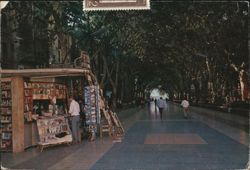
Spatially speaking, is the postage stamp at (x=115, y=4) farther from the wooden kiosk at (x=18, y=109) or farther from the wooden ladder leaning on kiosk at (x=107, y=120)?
the wooden ladder leaning on kiosk at (x=107, y=120)

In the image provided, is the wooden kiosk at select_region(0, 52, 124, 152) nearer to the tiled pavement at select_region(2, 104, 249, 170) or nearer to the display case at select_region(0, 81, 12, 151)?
the display case at select_region(0, 81, 12, 151)

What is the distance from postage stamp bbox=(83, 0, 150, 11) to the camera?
38.6 feet

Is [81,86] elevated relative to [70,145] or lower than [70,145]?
elevated

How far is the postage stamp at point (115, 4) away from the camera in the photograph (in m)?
11.8

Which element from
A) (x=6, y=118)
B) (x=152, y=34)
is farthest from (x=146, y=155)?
(x=152, y=34)

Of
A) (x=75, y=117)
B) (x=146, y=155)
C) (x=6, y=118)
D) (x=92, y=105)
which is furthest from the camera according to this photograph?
(x=92, y=105)

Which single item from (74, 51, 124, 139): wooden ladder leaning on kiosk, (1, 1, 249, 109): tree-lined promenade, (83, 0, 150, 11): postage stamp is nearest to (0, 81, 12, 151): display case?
(1, 1, 249, 109): tree-lined promenade

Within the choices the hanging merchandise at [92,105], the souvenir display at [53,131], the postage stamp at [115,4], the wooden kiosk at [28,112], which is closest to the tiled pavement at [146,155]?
the souvenir display at [53,131]

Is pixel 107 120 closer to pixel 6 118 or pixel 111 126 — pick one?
pixel 111 126

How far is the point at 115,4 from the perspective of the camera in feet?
38.8

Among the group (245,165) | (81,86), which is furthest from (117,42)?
(245,165)

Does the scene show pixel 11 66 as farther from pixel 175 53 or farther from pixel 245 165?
pixel 245 165

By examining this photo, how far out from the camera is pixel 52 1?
56.9ft

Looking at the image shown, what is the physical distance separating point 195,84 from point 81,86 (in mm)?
42974
